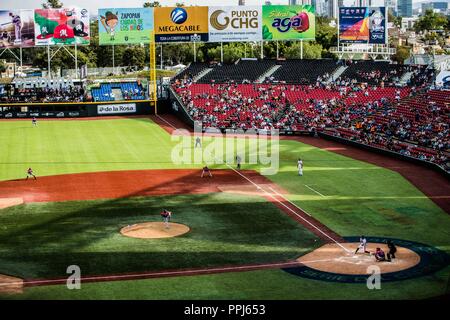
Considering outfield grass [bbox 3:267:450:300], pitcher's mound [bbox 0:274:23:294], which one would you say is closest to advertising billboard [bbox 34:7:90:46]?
pitcher's mound [bbox 0:274:23:294]

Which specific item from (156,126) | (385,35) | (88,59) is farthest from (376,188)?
(88,59)

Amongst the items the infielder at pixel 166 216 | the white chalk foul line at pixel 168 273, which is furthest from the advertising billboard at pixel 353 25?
the white chalk foul line at pixel 168 273

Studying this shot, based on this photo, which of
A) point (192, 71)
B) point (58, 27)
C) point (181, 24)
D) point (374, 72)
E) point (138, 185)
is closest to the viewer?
point (138, 185)

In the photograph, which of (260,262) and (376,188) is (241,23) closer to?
(376,188)

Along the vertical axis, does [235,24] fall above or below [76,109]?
above

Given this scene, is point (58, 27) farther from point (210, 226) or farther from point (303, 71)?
point (210, 226)

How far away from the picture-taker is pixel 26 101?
257 feet

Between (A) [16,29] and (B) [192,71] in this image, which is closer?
(A) [16,29]

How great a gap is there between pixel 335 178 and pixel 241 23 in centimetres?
4466

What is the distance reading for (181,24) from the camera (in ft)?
266

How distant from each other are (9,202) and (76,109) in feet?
148

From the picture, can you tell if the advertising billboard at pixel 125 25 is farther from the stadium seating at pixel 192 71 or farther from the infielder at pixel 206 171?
the infielder at pixel 206 171

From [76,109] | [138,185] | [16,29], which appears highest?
[16,29]

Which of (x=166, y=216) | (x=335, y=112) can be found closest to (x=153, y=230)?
(x=166, y=216)
